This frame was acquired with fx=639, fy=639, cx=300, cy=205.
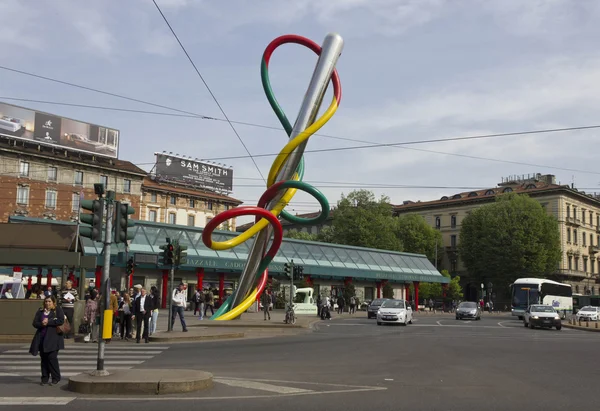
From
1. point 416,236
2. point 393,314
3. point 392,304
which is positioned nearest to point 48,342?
point 393,314

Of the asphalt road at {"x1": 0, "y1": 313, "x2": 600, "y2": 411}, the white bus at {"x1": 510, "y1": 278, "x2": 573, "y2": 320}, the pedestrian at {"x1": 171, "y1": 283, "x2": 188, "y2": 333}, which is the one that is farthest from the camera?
the white bus at {"x1": 510, "y1": 278, "x2": 573, "y2": 320}

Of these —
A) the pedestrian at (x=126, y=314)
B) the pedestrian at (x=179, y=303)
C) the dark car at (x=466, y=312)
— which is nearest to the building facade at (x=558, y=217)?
the dark car at (x=466, y=312)

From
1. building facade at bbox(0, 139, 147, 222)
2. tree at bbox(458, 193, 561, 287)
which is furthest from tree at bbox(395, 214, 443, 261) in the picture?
building facade at bbox(0, 139, 147, 222)

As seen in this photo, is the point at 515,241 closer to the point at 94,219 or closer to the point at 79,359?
the point at 79,359

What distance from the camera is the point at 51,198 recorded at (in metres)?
72.7

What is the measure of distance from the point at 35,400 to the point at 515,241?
78.3m

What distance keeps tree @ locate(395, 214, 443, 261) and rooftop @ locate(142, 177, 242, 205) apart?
1057 inches

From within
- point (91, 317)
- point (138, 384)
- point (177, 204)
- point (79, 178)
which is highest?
point (79, 178)

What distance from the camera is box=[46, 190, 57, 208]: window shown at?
237 ft

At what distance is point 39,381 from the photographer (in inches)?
456

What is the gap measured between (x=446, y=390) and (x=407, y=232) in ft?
280

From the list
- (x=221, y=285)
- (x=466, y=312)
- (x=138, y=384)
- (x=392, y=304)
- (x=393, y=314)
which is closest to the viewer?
(x=138, y=384)

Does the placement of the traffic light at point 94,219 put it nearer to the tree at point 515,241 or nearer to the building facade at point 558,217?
the tree at point 515,241

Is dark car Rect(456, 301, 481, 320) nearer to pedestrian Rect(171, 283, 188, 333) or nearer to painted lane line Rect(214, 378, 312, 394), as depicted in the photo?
pedestrian Rect(171, 283, 188, 333)
